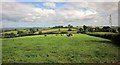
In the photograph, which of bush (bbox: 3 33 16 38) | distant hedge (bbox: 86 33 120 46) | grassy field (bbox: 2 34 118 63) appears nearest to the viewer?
grassy field (bbox: 2 34 118 63)

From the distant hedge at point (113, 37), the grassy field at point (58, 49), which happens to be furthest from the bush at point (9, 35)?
the distant hedge at point (113, 37)

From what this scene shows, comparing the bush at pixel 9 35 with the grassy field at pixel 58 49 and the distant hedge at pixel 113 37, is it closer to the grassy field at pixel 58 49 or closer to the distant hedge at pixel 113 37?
the grassy field at pixel 58 49

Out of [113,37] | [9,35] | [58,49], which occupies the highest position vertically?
[9,35]

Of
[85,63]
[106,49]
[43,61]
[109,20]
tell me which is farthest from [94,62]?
[109,20]

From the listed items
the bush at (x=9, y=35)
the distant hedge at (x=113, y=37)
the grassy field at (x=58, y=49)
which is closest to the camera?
A: the grassy field at (x=58, y=49)

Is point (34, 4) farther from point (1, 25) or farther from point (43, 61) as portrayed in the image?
point (43, 61)

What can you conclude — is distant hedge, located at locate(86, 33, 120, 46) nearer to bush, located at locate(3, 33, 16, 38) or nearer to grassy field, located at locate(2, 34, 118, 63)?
grassy field, located at locate(2, 34, 118, 63)

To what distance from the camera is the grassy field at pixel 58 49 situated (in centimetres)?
1145

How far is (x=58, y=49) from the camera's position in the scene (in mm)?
12422

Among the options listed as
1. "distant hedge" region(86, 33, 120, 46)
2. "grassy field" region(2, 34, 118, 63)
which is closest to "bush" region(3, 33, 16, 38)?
"grassy field" region(2, 34, 118, 63)

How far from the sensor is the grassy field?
11.5m

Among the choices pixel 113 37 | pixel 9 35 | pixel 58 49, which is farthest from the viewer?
pixel 113 37

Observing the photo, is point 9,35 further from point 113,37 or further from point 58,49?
point 113,37

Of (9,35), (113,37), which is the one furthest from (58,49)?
(113,37)
